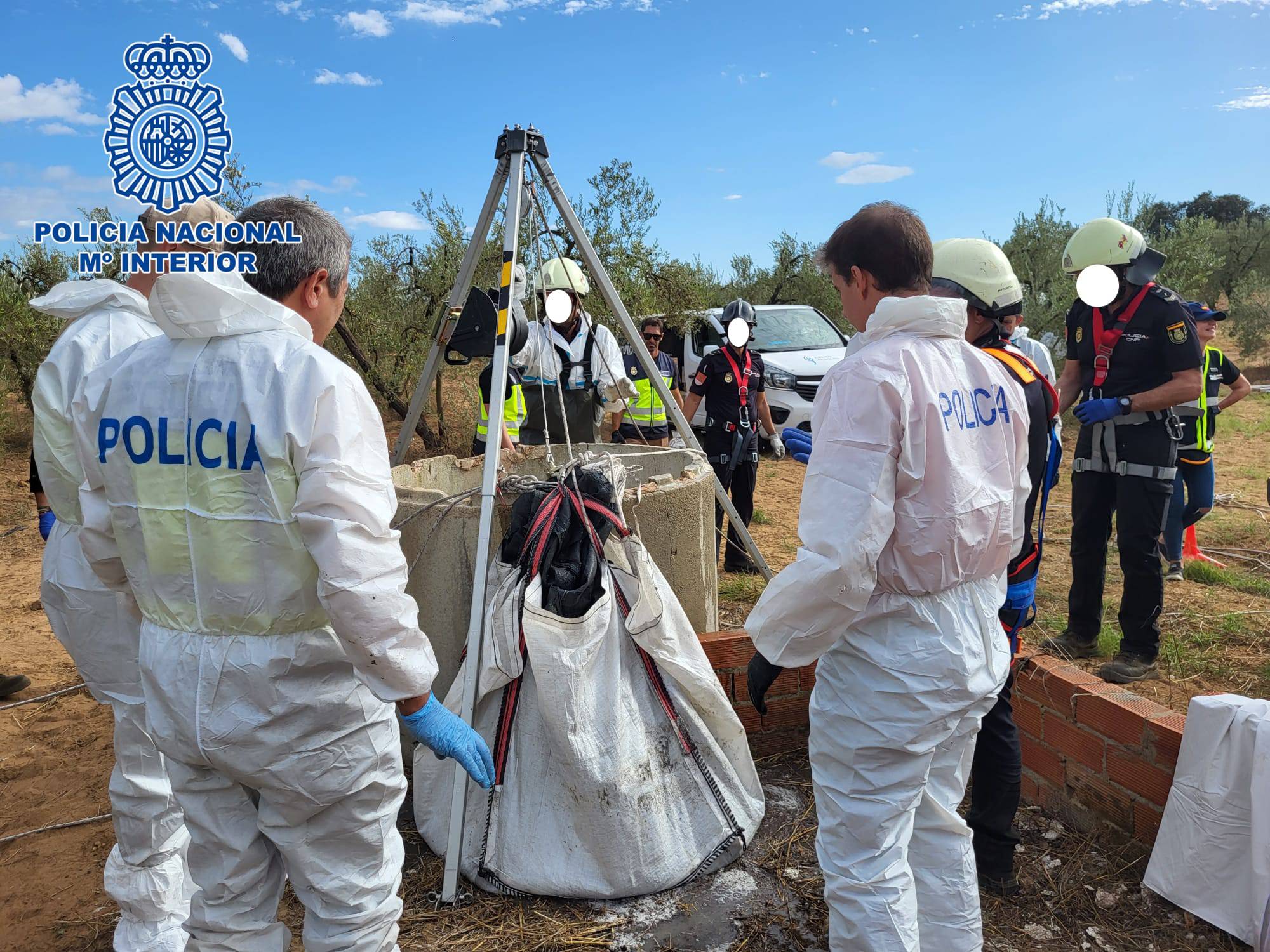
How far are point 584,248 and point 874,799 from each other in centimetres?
237

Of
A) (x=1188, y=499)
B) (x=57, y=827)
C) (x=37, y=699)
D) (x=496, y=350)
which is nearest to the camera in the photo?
(x=496, y=350)

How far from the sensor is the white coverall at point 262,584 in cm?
164

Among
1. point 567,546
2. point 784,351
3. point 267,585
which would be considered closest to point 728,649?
point 567,546

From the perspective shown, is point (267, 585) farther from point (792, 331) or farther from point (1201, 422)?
point (792, 331)

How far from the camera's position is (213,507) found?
66.6 inches

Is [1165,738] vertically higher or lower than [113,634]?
lower

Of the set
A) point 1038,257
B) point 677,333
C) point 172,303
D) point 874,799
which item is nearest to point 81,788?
point 172,303

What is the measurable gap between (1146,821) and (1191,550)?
3.97 metres

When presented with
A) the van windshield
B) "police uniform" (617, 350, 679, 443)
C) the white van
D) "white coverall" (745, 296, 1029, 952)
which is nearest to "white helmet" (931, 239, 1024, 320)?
"white coverall" (745, 296, 1029, 952)

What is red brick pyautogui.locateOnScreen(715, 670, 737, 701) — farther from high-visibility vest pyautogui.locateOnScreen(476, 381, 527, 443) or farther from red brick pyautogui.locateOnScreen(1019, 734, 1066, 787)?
high-visibility vest pyautogui.locateOnScreen(476, 381, 527, 443)

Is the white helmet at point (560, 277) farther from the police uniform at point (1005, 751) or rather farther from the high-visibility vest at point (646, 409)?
the police uniform at point (1005, 751)

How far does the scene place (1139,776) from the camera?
258cm

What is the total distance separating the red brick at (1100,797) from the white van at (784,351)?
666 centimetres

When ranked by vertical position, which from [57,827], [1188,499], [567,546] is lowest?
[57,827]
